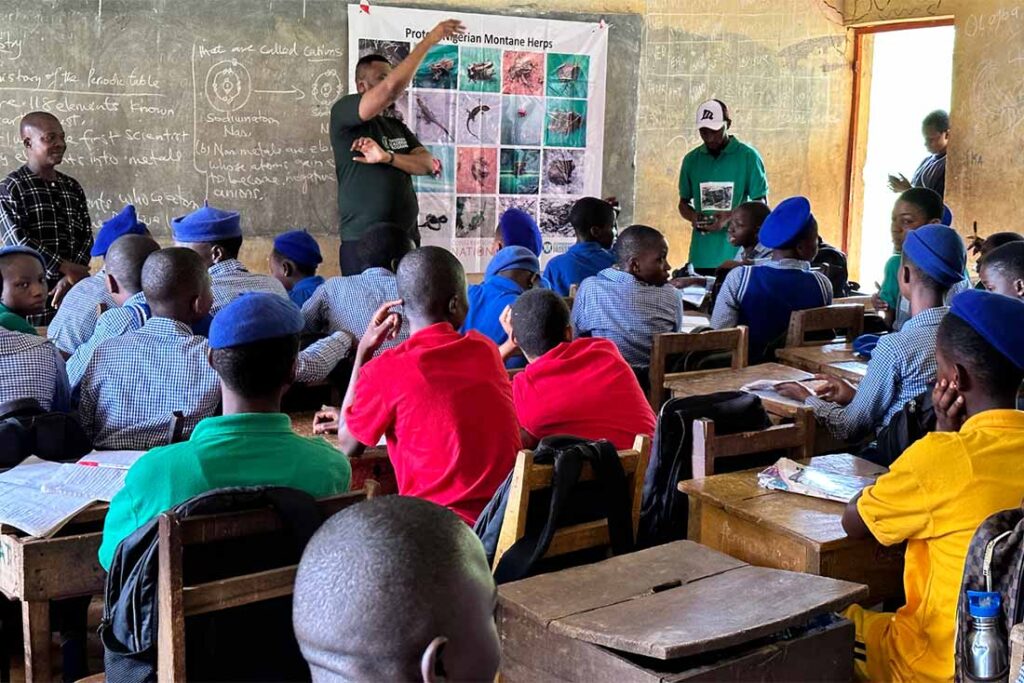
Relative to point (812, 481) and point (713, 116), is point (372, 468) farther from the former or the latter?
point (713, 116)

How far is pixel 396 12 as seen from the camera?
7.39 m

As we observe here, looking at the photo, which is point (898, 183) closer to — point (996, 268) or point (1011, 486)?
point (996, 268)

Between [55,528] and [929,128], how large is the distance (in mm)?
7133

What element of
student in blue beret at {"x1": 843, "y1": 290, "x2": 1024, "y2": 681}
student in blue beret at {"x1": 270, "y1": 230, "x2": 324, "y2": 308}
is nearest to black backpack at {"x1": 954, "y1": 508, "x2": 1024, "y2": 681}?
student in blue beret at {"x1": 843, "y1": 290, "x2": 1024, "y2": 681}

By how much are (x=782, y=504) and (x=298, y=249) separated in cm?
295

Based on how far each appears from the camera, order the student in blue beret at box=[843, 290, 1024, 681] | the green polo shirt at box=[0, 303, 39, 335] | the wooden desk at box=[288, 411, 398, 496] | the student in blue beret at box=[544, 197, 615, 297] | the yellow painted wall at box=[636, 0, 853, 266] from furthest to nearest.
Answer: the yellow painted wall at box=[636, 0, 853, 266], the student in blue beret at box=[544, 197, 615, 297], the green polo shirt at box=[0, 303, 39, 335], the wooden desk at box=[288, 411, 398, 496], the student in blue beret at box=[843, 290, 1024, 681]

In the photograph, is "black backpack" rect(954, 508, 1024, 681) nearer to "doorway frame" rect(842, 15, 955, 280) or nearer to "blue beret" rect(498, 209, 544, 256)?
"blue beret" rect(498, 209, 544, 256)

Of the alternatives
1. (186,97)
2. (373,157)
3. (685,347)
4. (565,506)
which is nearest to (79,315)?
(685,347)

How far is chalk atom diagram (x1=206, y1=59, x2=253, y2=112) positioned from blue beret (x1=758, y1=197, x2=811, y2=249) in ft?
11.6

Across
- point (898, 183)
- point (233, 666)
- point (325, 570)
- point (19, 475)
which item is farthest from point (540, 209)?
point (325, 570)

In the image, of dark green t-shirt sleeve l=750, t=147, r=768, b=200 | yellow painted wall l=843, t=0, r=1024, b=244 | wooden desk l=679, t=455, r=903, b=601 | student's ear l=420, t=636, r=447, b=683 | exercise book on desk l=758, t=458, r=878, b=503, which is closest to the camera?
student's ear l=420, t=636, r=447, b=683

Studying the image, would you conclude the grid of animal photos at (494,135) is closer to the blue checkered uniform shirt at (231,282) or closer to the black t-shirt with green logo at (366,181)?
the black t-shirt with green logo at (366,181)

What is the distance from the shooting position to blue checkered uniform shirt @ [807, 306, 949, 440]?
3.36 meters

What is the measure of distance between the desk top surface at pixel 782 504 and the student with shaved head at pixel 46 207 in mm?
3771
